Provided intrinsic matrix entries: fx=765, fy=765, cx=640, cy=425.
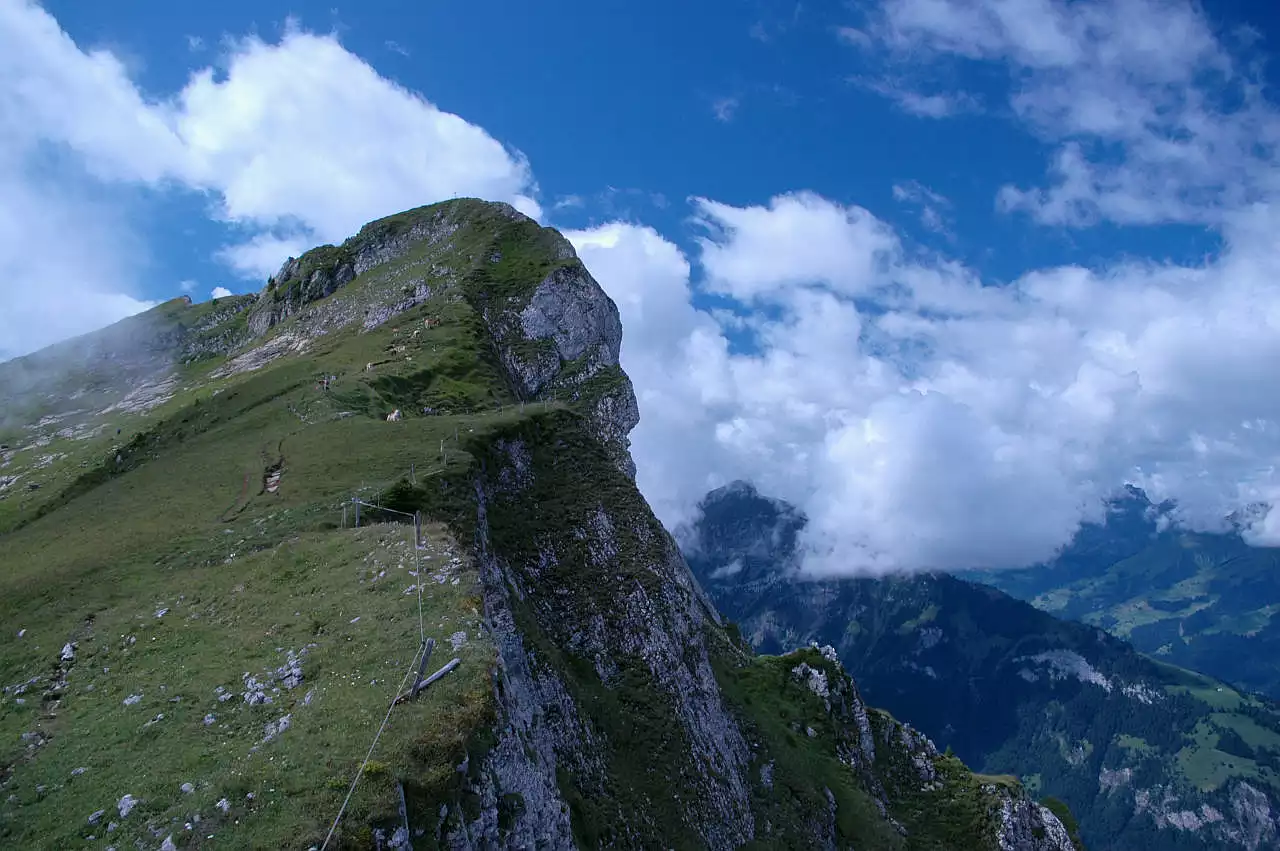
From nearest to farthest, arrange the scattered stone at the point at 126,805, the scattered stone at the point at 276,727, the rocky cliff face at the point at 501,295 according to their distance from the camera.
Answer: the scattered stone at the point at 126,805, the scattered stone at the point at 276,727, the rocky cliff face at the point at 501,295

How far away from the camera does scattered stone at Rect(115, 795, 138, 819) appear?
2800 centimetres

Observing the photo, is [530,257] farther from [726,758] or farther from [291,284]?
[726,758]

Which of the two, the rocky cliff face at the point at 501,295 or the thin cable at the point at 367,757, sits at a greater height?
the rocky cliff face at the point at 501,295

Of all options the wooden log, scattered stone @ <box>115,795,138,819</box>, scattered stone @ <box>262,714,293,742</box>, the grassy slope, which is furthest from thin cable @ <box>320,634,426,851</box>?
scattered stone @ <box>115,795,138,819</box>

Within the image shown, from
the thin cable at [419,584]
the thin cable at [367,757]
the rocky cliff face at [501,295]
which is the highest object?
the rocky cliff face at [501,295]

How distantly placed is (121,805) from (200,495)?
40048 mm

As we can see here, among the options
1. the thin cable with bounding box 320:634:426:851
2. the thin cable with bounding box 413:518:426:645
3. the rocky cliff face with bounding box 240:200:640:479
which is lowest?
the thin cable with bounding box 320:634:426:851

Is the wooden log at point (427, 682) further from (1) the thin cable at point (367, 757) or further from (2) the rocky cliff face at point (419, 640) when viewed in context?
(2) the rocky cliff face at point (419, 640)

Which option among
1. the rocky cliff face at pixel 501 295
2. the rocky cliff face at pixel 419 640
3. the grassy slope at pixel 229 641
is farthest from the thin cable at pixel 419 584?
the rocky cliff face at pixel 501 295

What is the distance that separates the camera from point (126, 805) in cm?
2822

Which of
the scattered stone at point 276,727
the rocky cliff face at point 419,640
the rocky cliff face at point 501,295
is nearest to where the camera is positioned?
the rocky cliff face at point 419,640

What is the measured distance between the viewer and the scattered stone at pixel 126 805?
28.0 m

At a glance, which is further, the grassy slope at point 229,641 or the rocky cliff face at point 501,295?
the rocky cliff face at point 501,295

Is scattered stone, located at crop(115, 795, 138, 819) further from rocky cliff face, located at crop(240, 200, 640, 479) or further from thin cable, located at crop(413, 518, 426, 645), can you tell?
rocky cliff face, located at crop(240, 200, 640, 479)
